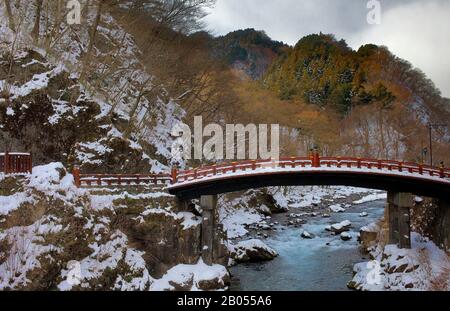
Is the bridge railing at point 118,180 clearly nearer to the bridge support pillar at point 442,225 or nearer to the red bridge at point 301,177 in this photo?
the red bridge at point 301,177

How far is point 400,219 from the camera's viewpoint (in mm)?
27016

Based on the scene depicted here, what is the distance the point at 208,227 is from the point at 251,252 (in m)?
5.78

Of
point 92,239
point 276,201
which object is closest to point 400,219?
point 92,239

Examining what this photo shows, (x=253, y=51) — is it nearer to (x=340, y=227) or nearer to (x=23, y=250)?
(x=340, y=227)

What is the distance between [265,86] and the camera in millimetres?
88312

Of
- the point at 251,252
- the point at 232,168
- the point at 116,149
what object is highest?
the point at 116,149

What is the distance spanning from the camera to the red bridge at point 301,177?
1039 inches

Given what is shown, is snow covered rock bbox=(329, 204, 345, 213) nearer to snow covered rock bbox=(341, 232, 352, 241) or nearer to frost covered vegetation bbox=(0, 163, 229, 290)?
snow covered rock bbox=(341, 232, 352, 241)

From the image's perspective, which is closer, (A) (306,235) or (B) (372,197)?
(A) (306,235)

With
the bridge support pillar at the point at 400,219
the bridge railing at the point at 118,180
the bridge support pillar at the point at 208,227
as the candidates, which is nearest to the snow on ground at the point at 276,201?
the bridge support pillar at the point at 208,227

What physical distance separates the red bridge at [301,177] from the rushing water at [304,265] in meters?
6.10

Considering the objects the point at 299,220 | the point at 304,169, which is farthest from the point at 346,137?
the point at 304,169

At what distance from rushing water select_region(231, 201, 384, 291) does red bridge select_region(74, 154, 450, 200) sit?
240 inches
